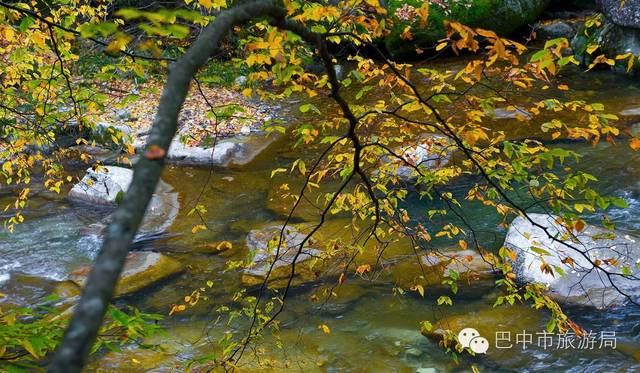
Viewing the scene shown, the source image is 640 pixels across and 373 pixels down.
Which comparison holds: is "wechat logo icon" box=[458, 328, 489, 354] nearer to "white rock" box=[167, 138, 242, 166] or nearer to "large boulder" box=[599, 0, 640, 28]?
"white rock" box=[167, 138, 242, 166]

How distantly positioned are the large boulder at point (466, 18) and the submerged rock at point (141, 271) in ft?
30.1

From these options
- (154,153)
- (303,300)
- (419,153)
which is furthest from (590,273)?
(154,153)

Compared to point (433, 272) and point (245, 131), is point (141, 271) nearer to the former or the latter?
point (433, 272)

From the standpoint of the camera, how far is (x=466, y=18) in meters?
14.0

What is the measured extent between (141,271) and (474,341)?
3862mm

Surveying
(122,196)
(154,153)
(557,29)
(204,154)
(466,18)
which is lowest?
(122,196)

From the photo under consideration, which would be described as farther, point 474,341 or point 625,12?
point 625,12

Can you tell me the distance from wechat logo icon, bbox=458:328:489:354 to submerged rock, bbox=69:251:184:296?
346 centimetres

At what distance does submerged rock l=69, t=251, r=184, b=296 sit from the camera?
616 cm

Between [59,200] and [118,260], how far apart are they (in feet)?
28.5

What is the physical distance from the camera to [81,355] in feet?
2.41

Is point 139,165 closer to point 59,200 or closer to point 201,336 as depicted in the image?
point 201,336

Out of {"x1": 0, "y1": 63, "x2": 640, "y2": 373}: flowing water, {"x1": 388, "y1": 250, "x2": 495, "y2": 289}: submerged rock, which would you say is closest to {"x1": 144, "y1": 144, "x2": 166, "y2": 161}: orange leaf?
{"x1": 0, "y1": 63, "x2": 640, "y2": 373}: flowing water

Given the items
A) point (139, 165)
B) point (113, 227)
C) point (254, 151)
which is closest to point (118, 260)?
point (113, 227)
